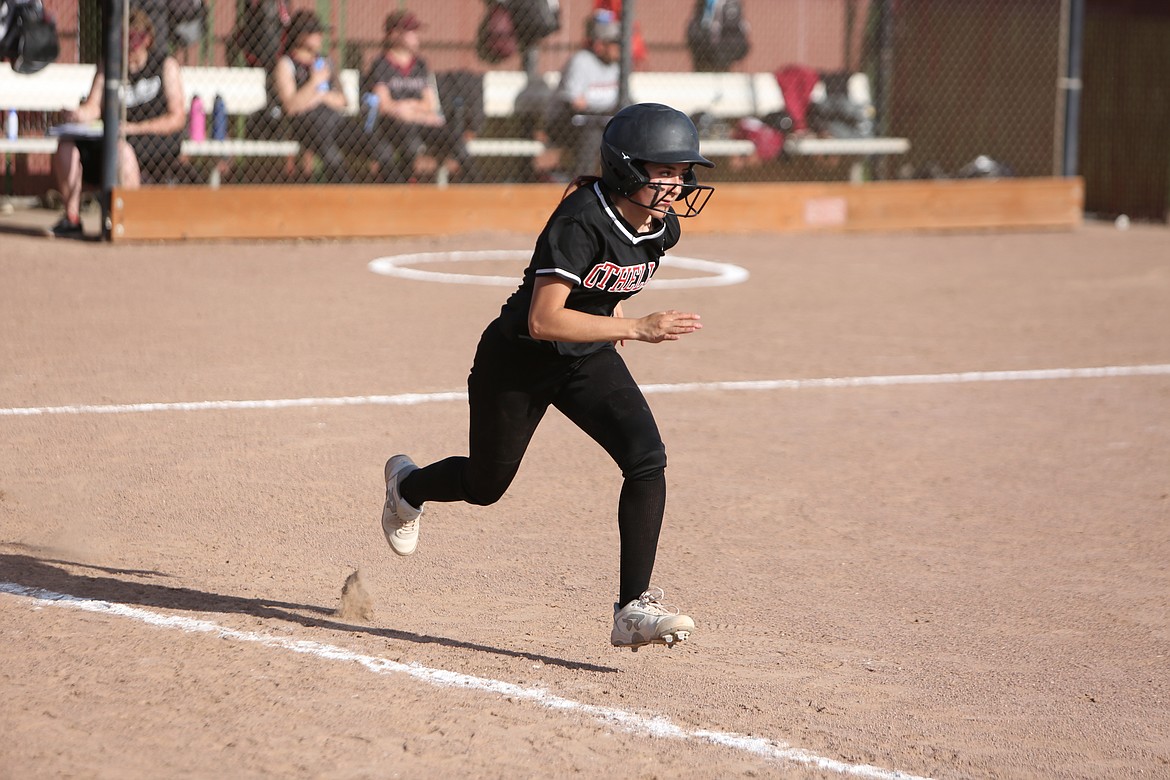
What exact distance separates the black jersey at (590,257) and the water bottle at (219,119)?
10263 mm

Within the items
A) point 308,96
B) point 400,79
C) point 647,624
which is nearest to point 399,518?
point 647,624

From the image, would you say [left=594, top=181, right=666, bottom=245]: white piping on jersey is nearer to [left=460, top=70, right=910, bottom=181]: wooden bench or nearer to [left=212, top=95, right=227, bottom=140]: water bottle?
[left=212, top=95, right=227, bottom=140]: water bottle

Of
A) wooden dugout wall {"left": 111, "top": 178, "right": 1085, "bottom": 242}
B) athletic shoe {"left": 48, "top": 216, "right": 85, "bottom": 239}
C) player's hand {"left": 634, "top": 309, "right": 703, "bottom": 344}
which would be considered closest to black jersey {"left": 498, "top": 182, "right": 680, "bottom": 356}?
player's hand {"left": 634, "top": 309, "right": 703, "bottom": 344}

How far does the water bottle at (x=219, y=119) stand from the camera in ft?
46.2

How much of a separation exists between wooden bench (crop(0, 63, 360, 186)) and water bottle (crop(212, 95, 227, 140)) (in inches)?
4.0

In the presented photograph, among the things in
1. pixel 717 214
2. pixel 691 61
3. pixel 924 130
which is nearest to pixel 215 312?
pixel 717 214

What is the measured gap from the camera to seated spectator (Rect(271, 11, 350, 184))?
46.4 ft

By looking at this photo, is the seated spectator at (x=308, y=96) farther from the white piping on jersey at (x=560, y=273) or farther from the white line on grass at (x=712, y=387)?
the white piping on jersey at (x=560, y=273)

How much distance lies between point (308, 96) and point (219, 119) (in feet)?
2.74

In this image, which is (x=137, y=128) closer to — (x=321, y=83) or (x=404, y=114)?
(x=321, y=83)

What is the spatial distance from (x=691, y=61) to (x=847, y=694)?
14.5 m

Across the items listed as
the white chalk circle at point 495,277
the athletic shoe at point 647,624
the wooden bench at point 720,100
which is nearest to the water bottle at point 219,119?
the white chalk circle at point 495,277

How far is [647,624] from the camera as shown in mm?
4262

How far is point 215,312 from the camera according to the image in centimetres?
999
